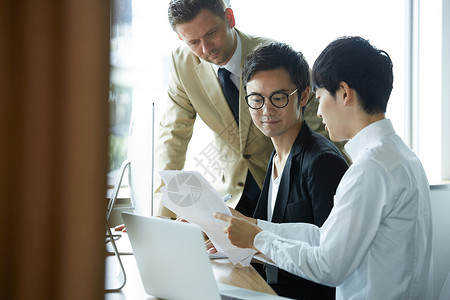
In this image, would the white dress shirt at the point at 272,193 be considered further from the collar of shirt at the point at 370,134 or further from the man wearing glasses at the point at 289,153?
the collar of shirt at the point at 370,134

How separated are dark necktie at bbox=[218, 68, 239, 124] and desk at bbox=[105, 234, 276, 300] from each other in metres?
0.81

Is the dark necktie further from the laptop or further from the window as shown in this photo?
the laptop

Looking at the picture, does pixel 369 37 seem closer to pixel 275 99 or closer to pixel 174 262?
pixel 275 99

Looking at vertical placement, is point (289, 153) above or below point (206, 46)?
below

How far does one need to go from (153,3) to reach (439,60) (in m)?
1.86

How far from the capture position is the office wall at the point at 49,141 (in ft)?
0.96

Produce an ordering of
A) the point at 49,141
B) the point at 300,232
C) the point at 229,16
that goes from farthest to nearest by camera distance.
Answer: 1. the point at 229,16
2. the point at 300,232
3. the point at 49,141

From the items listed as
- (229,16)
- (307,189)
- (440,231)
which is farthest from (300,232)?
(440,231)

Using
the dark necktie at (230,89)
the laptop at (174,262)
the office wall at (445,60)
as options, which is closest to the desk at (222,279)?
the laptop at (174,262)

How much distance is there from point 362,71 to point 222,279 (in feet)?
1.86

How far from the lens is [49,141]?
0.30m

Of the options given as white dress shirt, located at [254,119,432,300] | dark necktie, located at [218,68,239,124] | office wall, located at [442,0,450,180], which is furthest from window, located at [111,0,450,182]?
white dress shirt, located at [254,119,432,300]

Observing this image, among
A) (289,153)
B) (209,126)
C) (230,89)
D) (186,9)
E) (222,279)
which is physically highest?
(186,9)

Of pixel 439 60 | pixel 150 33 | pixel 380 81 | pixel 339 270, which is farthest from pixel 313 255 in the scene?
pixel 439 60
